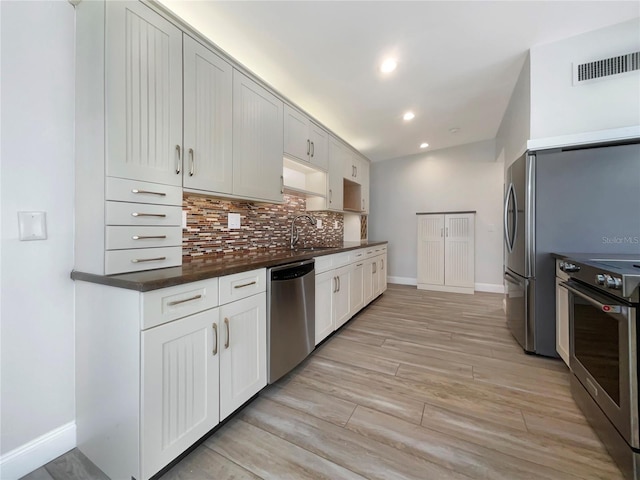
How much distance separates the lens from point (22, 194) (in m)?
1.20

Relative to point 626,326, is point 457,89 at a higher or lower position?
higher

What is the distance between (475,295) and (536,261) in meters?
2.42

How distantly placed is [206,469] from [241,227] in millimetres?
1655

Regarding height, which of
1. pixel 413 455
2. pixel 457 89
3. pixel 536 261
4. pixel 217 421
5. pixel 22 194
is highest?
pixel 457 89

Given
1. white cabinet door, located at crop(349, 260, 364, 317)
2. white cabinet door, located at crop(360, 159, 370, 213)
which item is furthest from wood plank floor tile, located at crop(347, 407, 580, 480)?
white cabinet door, located at crop(360, 159, 370, 213)

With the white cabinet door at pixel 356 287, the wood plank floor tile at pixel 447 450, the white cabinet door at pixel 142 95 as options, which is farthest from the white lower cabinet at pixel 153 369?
the white cabinet door at pixel 356 287

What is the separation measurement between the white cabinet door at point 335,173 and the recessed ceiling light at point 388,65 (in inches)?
40.5

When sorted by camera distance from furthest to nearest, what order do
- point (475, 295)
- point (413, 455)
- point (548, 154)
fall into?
point (475, 295), point (548, 154), point (413, 455)

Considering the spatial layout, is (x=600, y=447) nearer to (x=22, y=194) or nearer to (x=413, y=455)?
(x=413, y=455)

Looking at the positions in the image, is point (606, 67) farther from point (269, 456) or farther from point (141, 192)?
point (269, 456)

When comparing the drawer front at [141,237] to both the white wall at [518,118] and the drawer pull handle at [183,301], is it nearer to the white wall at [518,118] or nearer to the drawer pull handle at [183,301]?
the drawer pull handle at [183,301]

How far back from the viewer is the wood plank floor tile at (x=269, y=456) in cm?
118

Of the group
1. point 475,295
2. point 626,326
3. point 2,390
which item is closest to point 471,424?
point 626,326

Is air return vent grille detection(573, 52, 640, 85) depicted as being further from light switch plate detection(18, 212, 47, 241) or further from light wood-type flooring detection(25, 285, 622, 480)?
light switch plate detection(18, 212, 47, 241)
